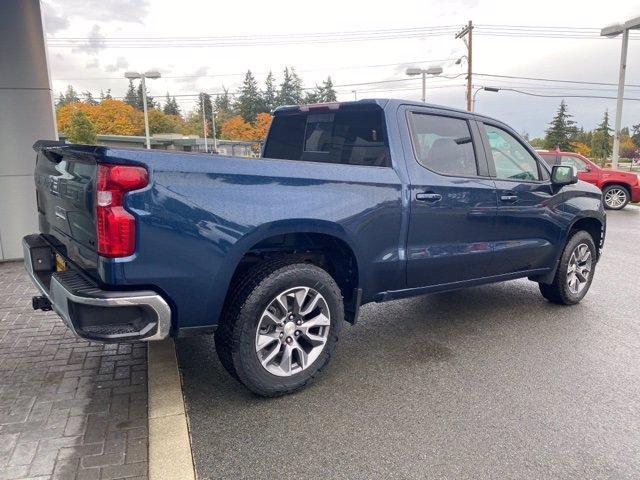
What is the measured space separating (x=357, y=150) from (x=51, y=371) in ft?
8.93

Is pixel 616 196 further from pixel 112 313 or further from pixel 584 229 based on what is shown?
pixel 112 313

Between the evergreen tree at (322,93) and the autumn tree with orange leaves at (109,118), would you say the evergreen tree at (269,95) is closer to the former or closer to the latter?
the evergreen tree at (322,93)

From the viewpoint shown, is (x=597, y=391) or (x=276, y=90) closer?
(x=597, y=391)

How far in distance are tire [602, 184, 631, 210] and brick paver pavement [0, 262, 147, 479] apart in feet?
50.2

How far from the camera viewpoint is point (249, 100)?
9912 cm

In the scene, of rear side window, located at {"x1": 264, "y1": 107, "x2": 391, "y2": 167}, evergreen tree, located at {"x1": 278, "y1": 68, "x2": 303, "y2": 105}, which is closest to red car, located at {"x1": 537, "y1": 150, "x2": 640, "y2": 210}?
rear side window, located at {"x1": 264, "y1": 107, "x2": 391, "y2": 167}

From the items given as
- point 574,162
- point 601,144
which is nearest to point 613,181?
point 574,162

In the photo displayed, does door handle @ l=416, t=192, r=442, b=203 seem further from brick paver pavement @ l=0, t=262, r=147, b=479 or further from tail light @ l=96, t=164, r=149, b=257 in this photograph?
Result: brick paver pavement @ l=0, t=262, r=147, b=479

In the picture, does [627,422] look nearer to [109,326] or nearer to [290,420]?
[290,420]

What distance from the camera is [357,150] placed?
12.8 feet

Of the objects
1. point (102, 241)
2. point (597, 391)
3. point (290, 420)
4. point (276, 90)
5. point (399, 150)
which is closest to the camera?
point (102, 241)

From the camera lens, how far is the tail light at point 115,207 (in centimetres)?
253

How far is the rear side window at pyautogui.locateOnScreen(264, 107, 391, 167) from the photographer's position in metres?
3.77

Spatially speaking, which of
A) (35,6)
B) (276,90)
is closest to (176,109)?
(276,90)
